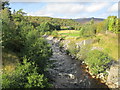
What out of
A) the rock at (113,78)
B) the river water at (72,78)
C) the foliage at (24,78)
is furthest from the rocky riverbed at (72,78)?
the foliage at (24,78)

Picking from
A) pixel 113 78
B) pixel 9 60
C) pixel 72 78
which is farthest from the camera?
pixel 72 78

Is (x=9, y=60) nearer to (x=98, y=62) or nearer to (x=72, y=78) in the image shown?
(x=72, y=78)

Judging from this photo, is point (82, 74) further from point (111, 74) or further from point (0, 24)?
point (0, 24)

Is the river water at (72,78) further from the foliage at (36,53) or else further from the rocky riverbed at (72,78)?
the foliage at (36,53)

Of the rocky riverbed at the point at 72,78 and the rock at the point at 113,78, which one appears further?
the rock at the point at 113,78

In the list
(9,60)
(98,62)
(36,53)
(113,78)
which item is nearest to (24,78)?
(36,53)

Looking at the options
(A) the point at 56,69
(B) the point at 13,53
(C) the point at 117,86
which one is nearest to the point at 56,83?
(A) the point at 56,69

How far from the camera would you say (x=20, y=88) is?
10.1m

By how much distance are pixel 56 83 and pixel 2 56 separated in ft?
23.6

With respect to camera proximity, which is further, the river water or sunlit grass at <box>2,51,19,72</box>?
the river water

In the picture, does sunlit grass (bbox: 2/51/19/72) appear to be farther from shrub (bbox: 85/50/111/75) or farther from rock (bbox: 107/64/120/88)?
rock (bbox: 107/64/120/88)

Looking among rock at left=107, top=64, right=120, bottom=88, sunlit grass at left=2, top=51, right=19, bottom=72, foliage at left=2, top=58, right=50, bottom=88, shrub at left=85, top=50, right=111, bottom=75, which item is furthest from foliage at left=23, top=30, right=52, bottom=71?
rock at left=107, top=64, right=120, bottom=88

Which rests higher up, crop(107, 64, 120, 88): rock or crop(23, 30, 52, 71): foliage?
crop(23, 30, 52, 71): foliage

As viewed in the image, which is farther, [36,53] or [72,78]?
[72,78]
